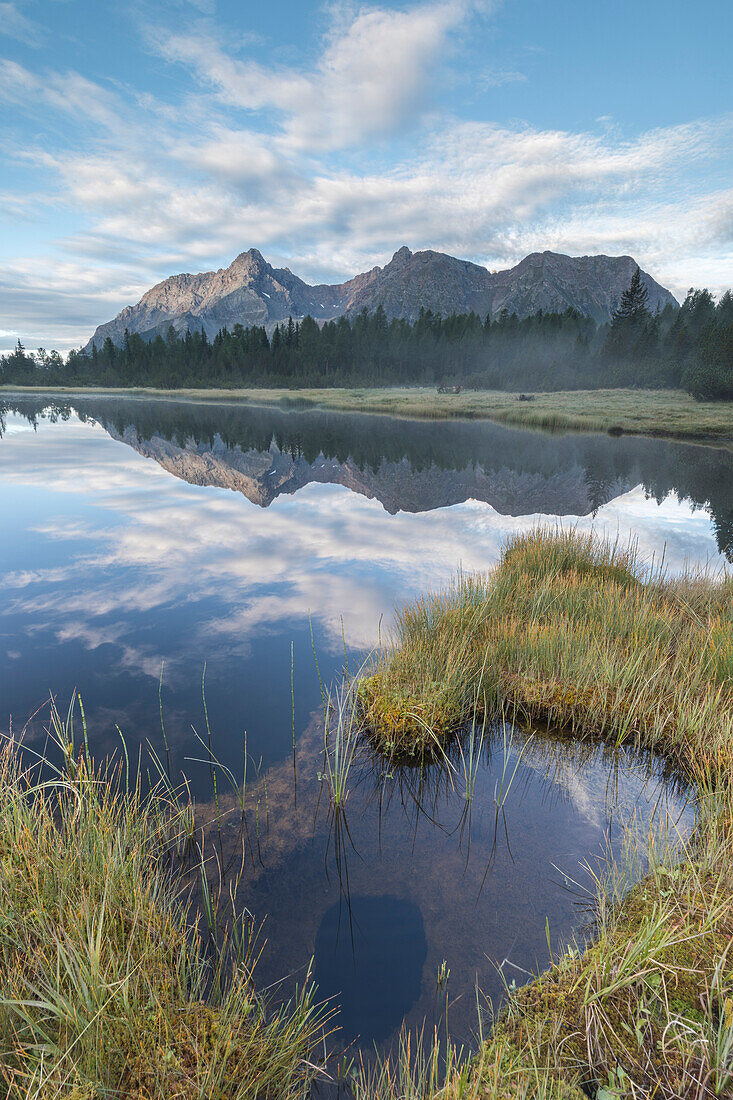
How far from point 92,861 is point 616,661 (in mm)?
5326

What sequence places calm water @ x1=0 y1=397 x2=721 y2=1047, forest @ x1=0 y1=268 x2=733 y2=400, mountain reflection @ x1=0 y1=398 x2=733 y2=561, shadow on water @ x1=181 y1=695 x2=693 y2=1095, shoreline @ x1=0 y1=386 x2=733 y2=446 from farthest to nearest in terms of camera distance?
1. forest @ x1=0 y1=268 x2=733 y2=400
2. shoreline @ x1=0 y1=386 x2=733 y2=446
3. mountain reflection @ x1=0 y1=398 x2=733 y2=561
4. calm water @ x1=0 y1=397 x2=721 y2=1047
5. shadow on water @ x1=181 y1=695 x2=693 y2=1095

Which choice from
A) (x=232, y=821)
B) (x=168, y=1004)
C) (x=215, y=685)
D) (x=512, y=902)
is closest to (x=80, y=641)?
(x=215, y=685)

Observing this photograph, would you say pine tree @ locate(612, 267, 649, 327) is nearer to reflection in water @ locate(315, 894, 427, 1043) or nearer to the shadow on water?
the shadow on water

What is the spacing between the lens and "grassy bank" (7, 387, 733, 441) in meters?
37.4

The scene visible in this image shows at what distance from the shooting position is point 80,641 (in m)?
7.12

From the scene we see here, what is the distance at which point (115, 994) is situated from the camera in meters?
2.11

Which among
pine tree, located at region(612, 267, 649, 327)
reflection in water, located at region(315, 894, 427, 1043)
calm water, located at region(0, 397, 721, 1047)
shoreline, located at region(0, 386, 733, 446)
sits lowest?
reflection in water, located at region(315, 894, 427, 1043)

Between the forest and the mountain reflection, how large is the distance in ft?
180

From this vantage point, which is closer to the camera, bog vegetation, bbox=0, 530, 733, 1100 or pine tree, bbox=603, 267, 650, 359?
bog vegetation, bbox=0, 530, 733, 1100

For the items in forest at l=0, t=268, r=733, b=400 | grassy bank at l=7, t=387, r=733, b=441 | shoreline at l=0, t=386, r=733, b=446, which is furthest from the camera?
forest at l=0, t=268, r=733, b=400

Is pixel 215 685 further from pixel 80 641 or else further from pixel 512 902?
pixel 512 902

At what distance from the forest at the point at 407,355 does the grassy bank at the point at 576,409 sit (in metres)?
18.3

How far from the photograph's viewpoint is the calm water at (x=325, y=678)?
3205 mm

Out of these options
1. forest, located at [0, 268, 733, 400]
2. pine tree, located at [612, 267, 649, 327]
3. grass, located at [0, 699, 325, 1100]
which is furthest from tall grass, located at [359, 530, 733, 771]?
pine tree, located at [612, 267, 649, 327]
